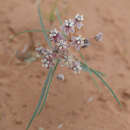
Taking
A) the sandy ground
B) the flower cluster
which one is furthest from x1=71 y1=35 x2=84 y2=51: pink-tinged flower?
the sandy ground

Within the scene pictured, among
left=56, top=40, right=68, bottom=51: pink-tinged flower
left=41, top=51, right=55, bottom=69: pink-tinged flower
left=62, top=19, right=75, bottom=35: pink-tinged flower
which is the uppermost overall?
left=62, top=19, right=75, bottom=35: pink-tinged flower

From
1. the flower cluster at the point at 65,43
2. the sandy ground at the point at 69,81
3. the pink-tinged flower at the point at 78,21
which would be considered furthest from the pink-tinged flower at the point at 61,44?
the sandy ground at the point at 69,81

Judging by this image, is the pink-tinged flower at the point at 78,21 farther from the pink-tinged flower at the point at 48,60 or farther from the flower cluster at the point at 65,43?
the pink-tinged flower at the point at 48,60

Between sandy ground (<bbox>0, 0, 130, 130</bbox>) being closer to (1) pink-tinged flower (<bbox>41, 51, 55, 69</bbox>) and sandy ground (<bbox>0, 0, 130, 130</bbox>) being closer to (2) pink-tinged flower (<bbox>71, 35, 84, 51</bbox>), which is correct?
(1) pink-tinged flower (<bbox>41, 51, 55, 69</bbox>)

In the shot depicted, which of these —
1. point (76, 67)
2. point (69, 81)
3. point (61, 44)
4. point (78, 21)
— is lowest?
point (69, 81)

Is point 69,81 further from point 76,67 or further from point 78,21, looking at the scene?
point 78,21

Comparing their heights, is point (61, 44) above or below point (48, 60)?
above

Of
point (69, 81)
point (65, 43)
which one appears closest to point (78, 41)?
point (65, 43)
